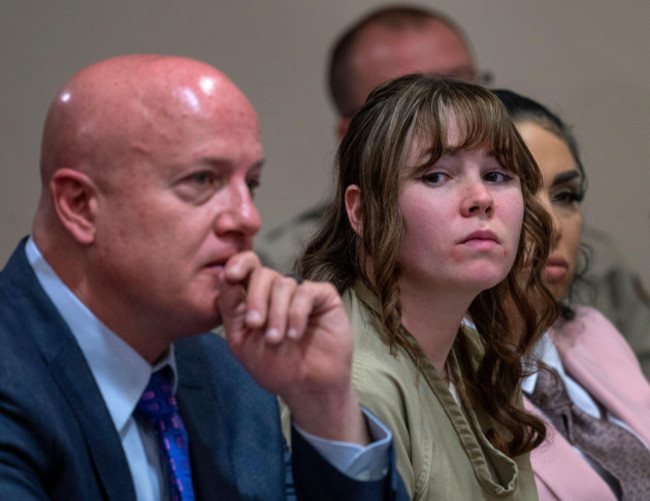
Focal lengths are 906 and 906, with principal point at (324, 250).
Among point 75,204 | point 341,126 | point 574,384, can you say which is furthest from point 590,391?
point 75,204

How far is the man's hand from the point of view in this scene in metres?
1.01

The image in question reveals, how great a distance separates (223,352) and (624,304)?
212 cm

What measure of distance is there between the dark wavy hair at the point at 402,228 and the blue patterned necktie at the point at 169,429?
0.42 metres

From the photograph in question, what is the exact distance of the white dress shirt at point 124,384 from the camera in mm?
1045

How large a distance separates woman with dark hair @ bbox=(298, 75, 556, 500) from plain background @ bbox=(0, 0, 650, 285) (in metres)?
0.88

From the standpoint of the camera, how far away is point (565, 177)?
6.84 feet

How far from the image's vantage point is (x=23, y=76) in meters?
2.30

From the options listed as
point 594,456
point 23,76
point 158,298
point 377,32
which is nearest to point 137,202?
point 158,298

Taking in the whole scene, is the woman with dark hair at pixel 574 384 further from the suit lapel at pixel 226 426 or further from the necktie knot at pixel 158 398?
the necktie knot at pixel 158 398

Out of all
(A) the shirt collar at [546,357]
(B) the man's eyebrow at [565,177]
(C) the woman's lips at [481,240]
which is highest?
(C) the woman's lips at [481,240]

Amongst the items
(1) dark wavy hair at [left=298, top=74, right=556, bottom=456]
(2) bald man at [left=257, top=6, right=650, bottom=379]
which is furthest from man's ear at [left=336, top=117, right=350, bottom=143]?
(1) dark wavy hair at [left=298, top=74, right=556, bottom=456]

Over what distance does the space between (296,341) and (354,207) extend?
Answer: 47 cm

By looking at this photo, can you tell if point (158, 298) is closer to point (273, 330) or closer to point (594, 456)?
point (273, 330)

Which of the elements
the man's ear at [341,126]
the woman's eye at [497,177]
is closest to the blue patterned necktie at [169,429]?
the woman's eye at [497,177]
